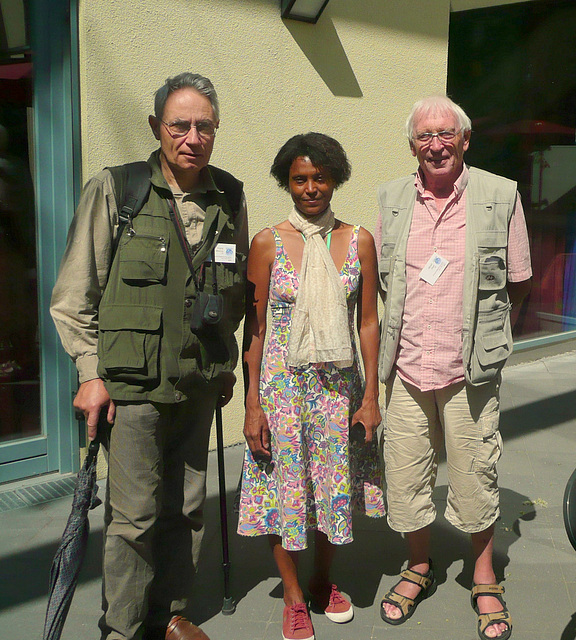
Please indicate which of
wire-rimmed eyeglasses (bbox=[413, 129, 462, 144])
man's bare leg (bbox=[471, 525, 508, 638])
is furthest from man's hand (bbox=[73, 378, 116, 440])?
man's bare leg (bbox=[471, 525, 508, 638])

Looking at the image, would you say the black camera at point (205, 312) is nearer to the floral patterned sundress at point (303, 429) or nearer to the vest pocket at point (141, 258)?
the vest pocket at point (141, 258)

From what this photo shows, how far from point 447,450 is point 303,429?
64cm

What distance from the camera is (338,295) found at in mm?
2852

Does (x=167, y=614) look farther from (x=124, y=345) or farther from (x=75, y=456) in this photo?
(x=75, y=456)

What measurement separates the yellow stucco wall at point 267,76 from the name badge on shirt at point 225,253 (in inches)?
74.1

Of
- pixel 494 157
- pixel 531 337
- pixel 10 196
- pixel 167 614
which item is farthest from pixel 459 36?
pixel 167 614

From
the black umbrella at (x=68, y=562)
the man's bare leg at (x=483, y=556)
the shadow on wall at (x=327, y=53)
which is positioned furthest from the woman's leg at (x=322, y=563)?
the shadow on wall at (x=327, y=53)

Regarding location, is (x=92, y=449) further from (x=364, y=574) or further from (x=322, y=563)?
(x=364, y=574)

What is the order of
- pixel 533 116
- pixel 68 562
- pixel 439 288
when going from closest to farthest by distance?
pixel 68 562
pixel 439 288
pixel 533 116

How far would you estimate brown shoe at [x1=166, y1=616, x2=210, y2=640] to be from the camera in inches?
112

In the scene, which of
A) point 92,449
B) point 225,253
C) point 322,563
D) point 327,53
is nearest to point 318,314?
point 225,253

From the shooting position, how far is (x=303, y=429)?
293 centimetres

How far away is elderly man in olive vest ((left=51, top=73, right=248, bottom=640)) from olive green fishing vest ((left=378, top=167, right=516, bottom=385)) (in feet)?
2.13

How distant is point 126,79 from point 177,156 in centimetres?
193
